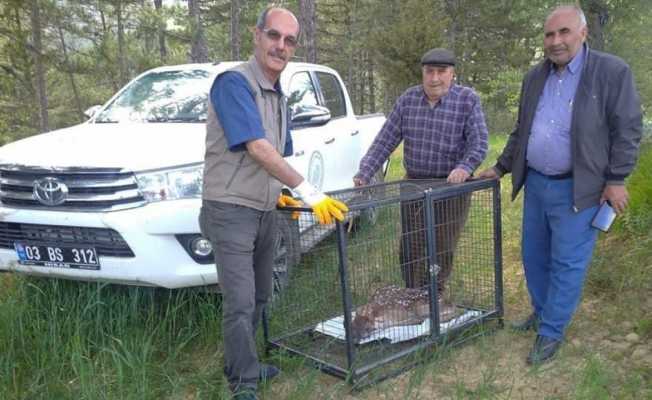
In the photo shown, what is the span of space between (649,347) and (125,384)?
9.98ft

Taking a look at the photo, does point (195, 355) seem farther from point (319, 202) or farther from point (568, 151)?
point (568, 151)

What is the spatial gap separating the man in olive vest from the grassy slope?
38cm

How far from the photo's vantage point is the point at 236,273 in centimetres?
259

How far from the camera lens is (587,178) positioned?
3053mm

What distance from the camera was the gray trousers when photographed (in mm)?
2580

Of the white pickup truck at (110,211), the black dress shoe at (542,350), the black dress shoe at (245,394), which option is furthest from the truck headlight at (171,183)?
the black dress shoe at (542,350)

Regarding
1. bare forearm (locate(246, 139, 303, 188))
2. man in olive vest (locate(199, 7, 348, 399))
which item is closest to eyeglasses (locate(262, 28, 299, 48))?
man in olive vest (locate(199, 7, 348, 399))

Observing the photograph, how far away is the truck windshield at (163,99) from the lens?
426cm

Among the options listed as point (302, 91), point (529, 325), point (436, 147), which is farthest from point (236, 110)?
point (302, 91)

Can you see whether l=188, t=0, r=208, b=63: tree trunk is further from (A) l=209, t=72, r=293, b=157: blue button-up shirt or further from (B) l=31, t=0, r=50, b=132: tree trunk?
(A) l=209, t=72, r=293, b=157: blue button-up shirt

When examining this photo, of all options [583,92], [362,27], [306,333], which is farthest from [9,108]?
[583,92]

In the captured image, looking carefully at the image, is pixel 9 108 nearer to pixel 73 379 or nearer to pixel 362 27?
pixel 362 27

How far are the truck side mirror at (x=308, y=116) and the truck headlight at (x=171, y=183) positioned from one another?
1002mm

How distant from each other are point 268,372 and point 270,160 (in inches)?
50.9
